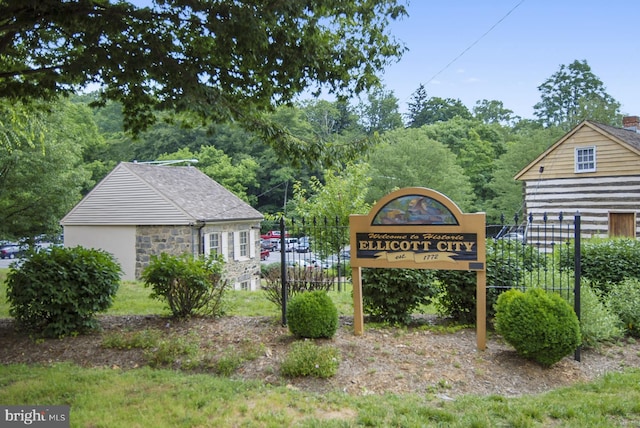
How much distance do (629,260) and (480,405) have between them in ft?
20.5

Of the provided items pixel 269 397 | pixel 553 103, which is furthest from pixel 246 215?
pixel 553 103

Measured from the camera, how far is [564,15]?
36.1 ft

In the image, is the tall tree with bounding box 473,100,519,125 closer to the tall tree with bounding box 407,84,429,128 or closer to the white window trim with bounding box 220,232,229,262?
the tall tree with bounding box 407,84,429,128

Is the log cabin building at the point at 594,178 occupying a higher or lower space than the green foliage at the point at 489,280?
higher

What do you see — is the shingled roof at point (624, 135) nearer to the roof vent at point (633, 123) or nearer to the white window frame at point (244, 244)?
the roof vent at point (633, 123)

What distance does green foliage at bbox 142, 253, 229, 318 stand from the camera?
7.56 meters

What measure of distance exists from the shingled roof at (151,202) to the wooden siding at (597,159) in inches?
519

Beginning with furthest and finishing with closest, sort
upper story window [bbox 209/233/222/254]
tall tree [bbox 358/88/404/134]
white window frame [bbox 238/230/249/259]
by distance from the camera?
1. tall tree [bbox 358/88/404/134]
2. white window frame [bbox 238/230/249/259]
3. upper story window [bbox 209/233/222/254]

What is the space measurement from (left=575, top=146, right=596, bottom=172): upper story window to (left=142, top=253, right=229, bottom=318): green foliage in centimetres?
1639

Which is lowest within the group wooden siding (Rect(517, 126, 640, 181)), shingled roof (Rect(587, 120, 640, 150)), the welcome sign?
the welcome sign

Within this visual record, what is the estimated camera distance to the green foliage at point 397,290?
7.43 meters

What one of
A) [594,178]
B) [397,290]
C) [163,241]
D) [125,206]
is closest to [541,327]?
[397,290]

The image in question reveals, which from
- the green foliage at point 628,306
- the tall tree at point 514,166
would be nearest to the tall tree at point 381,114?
the tall tree at point 514,166

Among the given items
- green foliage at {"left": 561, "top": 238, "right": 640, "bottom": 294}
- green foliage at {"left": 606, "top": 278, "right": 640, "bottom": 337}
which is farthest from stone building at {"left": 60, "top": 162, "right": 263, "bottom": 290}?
green foliage at {"left": 606, "top": 278, "right": 640, "bottom": 337}
